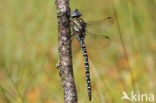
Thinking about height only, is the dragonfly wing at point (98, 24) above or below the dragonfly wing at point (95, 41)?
above

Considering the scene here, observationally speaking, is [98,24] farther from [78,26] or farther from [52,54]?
[52,54]

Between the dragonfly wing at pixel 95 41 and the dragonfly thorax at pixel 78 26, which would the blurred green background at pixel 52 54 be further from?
the dragonfly thorax at pixel 78 26

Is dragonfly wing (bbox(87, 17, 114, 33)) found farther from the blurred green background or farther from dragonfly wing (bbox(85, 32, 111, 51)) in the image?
the blurred green background

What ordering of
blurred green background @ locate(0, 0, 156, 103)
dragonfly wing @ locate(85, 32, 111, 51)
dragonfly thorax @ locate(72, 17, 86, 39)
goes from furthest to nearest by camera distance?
1. blurred green background @ locate(0, 0, 156, 103)
2. dragonfly wing @ locate(85, 32, 111, 51)
3. dragonfly thorax @ locate(72, 17, 86, 39)

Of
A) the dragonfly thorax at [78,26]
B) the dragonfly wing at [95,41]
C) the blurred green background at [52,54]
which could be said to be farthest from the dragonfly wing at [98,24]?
the dragonfly thorax at [78,26]

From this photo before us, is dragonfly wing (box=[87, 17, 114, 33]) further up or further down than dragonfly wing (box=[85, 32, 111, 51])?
further up

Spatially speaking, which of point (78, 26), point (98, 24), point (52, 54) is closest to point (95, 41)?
point (98, 24)

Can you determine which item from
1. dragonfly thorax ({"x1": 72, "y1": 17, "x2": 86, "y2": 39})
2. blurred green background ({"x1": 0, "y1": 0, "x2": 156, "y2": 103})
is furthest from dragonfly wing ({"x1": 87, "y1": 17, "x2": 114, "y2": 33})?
dragonfly thorax ({"x1": 72, "y1": 17, "x2": 86, "y2": 39})

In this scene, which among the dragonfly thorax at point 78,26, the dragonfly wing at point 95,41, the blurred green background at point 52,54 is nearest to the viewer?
the dragonfly thorax at point 78,26
